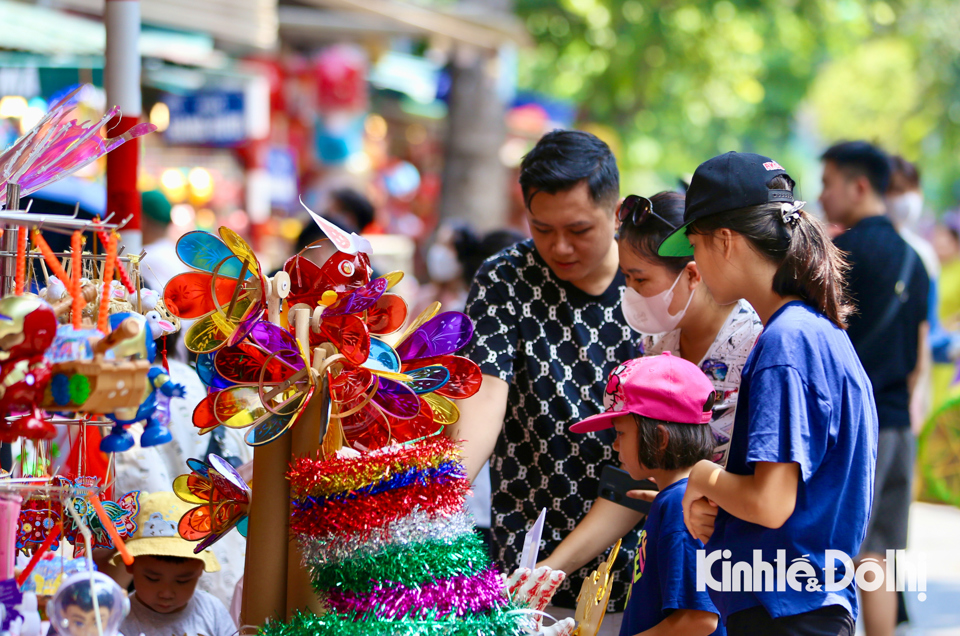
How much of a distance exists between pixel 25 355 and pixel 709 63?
9446 millimetres

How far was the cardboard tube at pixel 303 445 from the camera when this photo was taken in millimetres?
1520

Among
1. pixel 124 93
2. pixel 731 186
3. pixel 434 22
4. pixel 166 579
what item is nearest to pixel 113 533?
pixel 166 579

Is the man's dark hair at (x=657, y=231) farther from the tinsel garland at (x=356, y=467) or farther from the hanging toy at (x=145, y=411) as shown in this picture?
the hanging toy at (x=145, y=411)

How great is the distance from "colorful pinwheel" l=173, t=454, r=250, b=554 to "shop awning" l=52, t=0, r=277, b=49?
365 centimetres

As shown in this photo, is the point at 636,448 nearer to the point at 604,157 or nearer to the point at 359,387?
the point at 359,387

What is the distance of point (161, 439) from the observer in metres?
1.32

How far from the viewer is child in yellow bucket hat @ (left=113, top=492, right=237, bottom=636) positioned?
2031 mm

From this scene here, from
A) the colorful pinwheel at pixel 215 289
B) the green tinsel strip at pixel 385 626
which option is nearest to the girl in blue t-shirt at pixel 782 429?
the green tinsel strip at pixel 385 626

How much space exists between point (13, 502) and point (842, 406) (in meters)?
1.32

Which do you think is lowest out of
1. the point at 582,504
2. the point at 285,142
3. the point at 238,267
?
the point at 582,504

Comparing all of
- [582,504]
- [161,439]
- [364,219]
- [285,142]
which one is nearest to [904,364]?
[582,504]

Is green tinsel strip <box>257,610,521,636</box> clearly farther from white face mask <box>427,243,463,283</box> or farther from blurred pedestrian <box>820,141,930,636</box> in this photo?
white face mask <box>427,243,463,283</box>

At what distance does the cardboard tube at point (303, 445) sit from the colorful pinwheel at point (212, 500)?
130 millimetres

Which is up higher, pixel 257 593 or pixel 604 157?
pixel 604 157
